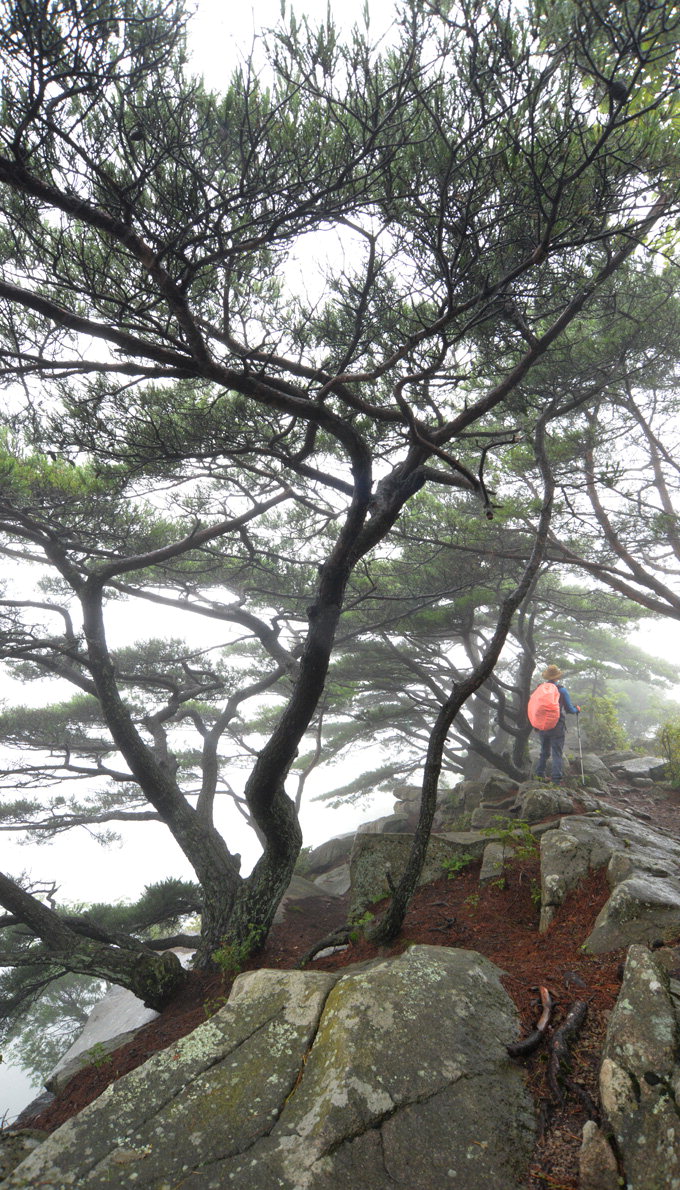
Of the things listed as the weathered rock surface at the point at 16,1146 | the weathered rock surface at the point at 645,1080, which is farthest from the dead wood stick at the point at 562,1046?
the weathered rock surface at the point at 16,1146

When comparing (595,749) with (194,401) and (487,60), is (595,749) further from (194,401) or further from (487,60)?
(487,60)

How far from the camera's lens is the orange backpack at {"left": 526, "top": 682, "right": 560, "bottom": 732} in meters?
8.77

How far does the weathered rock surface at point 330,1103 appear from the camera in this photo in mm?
2082

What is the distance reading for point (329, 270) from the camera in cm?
471

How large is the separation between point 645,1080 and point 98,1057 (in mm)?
4690

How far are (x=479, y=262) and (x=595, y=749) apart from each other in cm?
1269

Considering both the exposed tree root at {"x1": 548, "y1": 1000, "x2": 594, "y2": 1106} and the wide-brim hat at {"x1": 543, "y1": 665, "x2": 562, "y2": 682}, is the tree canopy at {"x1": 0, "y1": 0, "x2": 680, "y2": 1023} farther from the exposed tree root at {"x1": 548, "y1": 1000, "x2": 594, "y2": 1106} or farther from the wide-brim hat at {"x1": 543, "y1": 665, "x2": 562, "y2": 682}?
the wide-brim hat at {"x1": 543, "y1": 665, "x2": 562, "y2": 682}

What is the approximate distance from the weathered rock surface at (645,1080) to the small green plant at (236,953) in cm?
385

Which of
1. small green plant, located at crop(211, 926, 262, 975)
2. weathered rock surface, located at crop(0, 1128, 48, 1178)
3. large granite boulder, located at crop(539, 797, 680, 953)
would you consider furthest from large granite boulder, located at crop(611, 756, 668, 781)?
weathered rock surface, located at crop(0, 1128, 48, 1178)

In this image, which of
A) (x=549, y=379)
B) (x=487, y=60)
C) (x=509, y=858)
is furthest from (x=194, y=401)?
(x=509, y=858)

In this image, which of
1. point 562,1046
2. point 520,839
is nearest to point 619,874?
point 520,839

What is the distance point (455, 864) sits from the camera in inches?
224

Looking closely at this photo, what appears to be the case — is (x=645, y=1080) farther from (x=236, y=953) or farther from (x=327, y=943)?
(x=236, y=953)

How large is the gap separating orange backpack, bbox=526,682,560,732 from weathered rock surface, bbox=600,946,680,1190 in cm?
645
